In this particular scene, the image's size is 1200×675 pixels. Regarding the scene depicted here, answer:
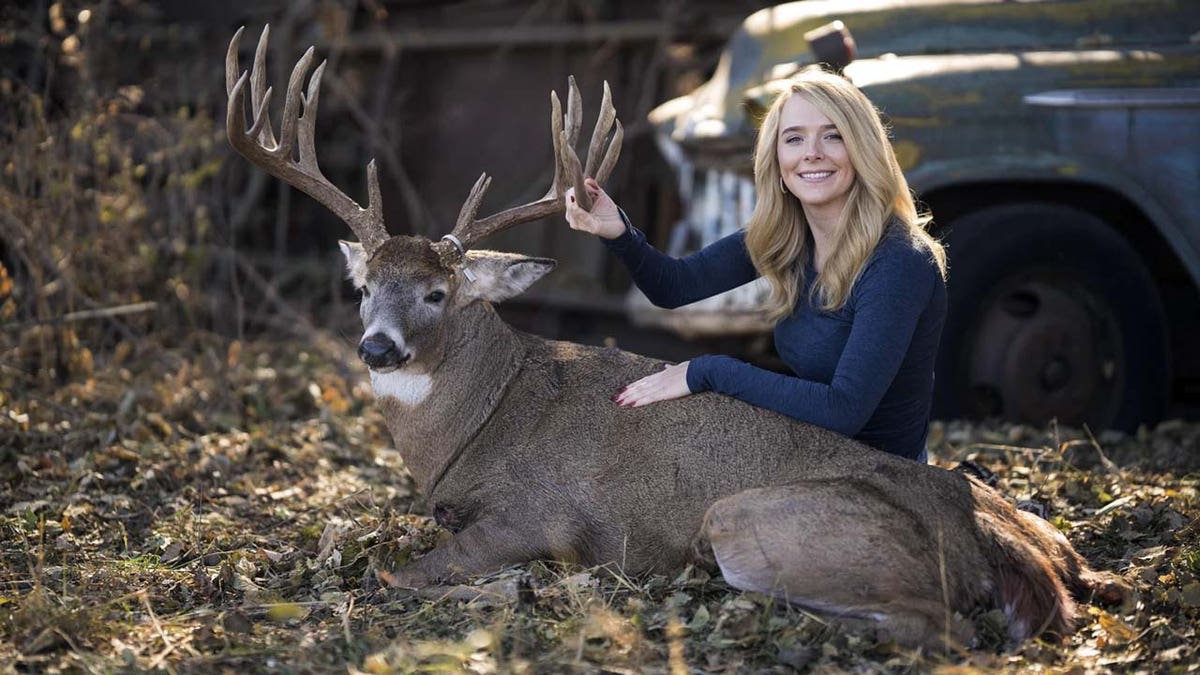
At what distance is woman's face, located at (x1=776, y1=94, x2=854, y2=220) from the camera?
500 centimetres

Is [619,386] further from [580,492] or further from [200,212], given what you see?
[200,212]

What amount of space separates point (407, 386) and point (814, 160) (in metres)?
1.86

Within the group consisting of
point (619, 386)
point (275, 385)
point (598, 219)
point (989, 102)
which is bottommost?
point (275, 385)

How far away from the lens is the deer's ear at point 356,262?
5414 millimetres

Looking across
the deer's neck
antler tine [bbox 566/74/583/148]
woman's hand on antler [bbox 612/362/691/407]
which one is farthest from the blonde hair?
the deer's neck

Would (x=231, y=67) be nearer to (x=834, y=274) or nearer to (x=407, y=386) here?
(x=407, y=386)

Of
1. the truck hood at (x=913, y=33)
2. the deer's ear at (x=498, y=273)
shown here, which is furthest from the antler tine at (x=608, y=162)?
the truck hood at (x=913, y=33)

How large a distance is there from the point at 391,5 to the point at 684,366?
741 centimetres

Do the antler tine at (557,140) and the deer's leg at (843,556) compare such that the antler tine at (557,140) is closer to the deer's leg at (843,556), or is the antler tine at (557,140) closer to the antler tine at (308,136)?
the antler tine at (308,136)

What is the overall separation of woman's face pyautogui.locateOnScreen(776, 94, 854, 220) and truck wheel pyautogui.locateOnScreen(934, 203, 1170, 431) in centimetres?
218

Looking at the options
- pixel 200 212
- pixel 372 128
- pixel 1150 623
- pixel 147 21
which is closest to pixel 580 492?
pixel 1150 623

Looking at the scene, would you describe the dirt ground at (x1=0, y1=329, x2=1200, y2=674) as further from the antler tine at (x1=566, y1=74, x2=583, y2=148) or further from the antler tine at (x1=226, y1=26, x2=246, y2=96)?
the antler tine at (x1=226, y1=26, x2=246, y2=96)

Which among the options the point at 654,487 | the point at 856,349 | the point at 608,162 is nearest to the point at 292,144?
the point at 608,162

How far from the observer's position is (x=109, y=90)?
843cm
